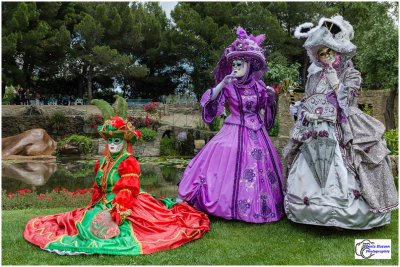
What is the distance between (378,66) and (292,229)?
36.6 feet

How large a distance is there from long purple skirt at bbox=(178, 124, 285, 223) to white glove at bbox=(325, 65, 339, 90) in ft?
3.56

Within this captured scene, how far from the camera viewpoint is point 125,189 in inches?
148

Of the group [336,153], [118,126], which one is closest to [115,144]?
[118,126]

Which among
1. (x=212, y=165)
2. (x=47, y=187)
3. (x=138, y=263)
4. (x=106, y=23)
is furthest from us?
(x=106, y=23)

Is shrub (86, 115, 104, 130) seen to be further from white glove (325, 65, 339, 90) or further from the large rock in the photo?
white glove (325, 65, 339, 90)

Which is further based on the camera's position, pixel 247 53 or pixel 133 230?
pixel 247 53

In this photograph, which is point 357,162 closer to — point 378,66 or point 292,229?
point 292,229

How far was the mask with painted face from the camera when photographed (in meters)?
3.89

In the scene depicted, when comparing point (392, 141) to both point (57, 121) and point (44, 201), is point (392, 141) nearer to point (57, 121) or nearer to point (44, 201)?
point (44, 201)

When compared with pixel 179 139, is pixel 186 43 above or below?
above

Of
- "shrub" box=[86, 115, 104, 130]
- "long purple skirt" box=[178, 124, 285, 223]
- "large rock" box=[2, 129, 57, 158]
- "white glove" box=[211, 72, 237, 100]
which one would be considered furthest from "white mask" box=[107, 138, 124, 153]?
"shrub" box=[86, 115, 104, 130]

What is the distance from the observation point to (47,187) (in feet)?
25.8

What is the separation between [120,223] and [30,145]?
11.6m

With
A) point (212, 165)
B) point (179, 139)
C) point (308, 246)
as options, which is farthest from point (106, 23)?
point (308, 246)
